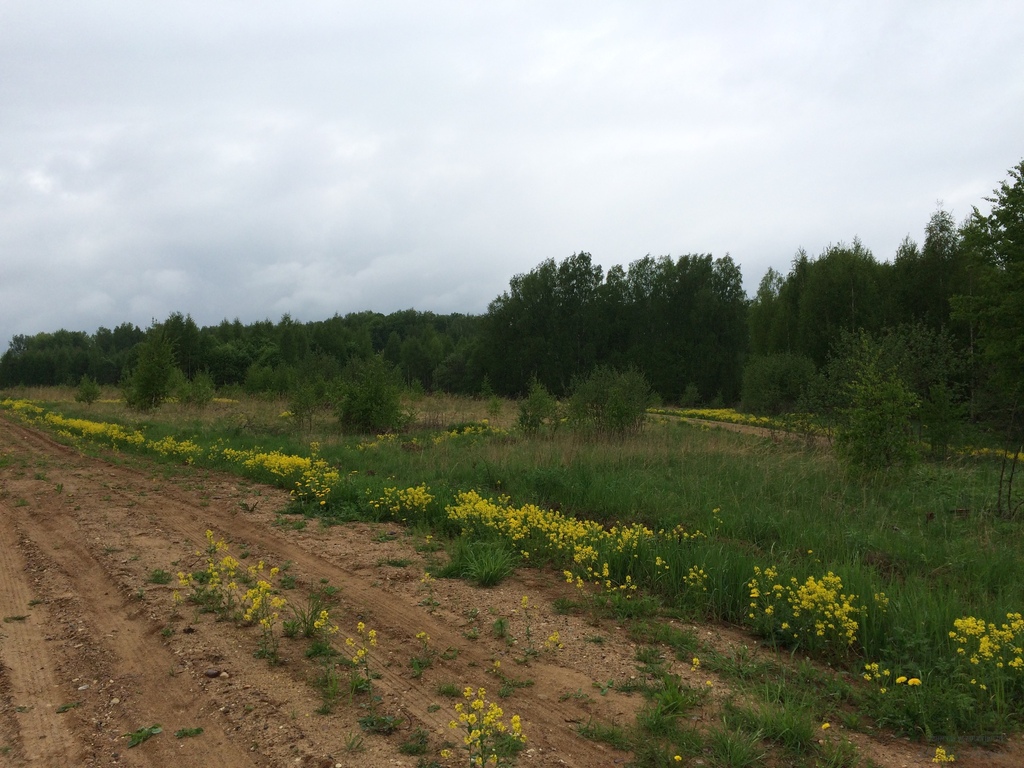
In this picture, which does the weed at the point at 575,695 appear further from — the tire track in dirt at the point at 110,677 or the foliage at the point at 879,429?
the foliage at the point at 879,429

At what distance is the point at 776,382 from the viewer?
32.2 metres

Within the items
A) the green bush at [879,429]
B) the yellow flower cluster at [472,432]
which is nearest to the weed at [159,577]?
the yellow flower cluster at [472,432]

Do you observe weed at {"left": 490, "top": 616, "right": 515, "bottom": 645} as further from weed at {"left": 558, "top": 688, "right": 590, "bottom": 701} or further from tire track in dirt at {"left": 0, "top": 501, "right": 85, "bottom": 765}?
tire track in dirt at {"left": 0, "top": 501, "right": 85, "bottom": 765}

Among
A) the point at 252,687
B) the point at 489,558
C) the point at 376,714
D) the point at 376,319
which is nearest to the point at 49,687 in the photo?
the point at 252,687

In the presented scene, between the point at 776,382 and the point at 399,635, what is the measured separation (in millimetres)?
31144

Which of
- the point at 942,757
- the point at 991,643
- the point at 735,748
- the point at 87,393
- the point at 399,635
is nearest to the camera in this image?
the point at 942,757

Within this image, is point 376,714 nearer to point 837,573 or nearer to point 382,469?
point 837,573

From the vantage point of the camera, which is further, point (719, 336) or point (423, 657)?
point (719, 336)

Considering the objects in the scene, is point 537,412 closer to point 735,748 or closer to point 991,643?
point 991,643

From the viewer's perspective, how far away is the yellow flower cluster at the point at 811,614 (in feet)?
14.4

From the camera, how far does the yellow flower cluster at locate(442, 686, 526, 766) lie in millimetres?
2992

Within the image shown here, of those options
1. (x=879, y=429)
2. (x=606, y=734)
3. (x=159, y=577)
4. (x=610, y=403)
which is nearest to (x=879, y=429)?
(x=879, y=429)

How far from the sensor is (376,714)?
3.51m

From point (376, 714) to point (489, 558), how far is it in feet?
8.31
